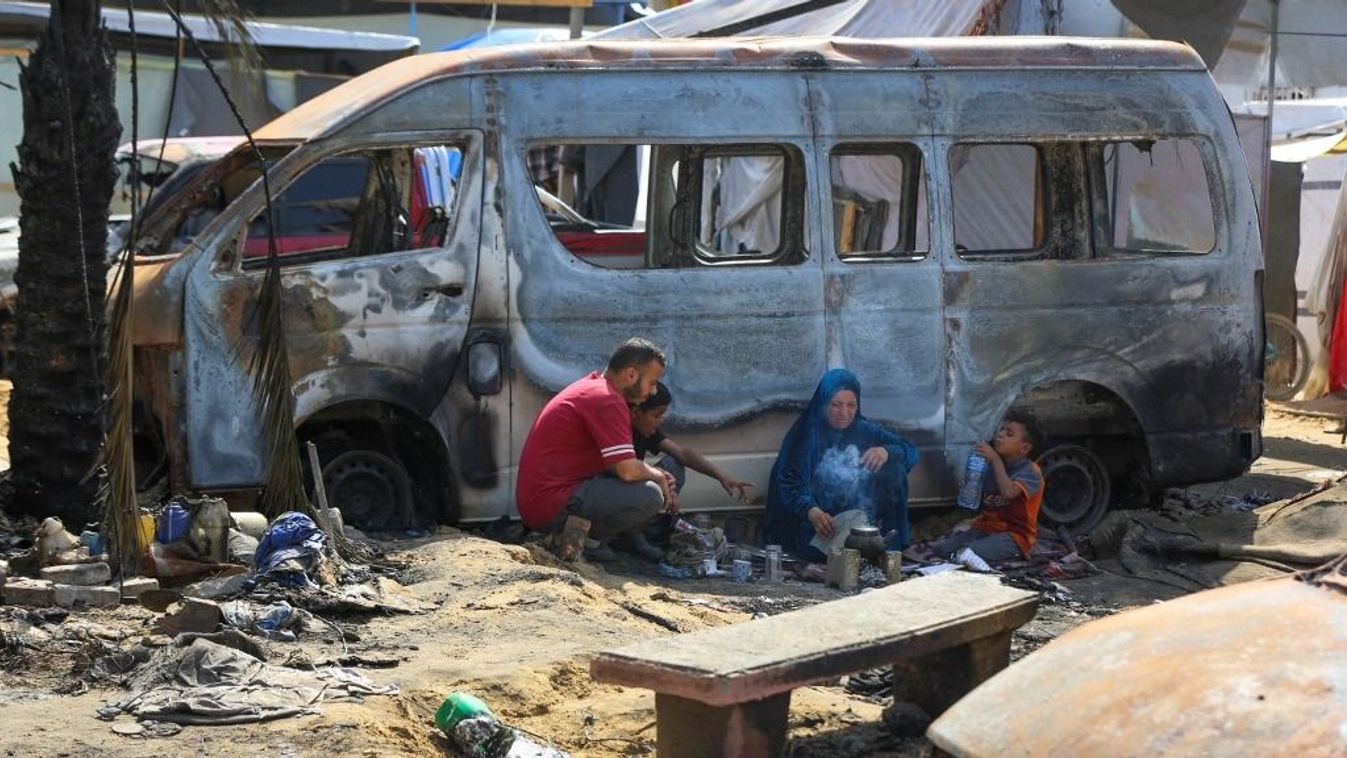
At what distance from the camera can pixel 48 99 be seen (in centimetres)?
837

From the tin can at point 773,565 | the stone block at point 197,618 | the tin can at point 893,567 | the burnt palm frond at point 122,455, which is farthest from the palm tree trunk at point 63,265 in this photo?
the tin can at point 893,567

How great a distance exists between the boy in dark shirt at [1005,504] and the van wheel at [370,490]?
2522mm

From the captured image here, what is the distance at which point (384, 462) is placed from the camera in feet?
29.1

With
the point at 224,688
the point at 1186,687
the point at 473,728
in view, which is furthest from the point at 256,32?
the point at 1186,687

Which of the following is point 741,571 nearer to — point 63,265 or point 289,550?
point 289,550

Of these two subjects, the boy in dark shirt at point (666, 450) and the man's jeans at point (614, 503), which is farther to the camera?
the boy in dark shirt at point (666, 450)

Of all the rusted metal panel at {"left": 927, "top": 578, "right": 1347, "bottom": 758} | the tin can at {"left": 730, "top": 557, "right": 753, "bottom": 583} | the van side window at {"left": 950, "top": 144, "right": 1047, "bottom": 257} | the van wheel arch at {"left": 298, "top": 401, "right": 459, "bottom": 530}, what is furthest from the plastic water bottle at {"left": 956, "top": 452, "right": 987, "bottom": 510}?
the rusted metal panel at {"left": 927, "top": 578, "right": 1347, "bottom": 758}

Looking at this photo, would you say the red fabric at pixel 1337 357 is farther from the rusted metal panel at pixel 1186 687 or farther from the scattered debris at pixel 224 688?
the rusted metal panel at pixel 1186 687

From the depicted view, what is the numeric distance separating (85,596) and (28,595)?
0.20 metres

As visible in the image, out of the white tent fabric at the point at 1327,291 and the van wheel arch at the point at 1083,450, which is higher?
the white tent fabric at the point at 1327,291

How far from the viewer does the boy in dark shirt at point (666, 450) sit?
29.3 feet

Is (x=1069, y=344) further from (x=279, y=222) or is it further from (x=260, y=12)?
(x=260, y=12)

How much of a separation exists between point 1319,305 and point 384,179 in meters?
9.10

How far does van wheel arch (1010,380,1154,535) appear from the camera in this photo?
31.7 ft
